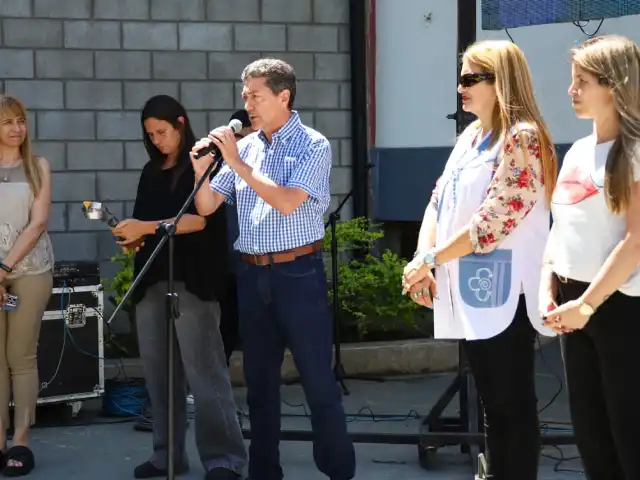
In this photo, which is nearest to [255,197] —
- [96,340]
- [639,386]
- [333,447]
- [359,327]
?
[333,447]

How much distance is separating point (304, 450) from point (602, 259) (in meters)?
2.79

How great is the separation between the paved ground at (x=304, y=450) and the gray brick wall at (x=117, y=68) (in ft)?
7.29

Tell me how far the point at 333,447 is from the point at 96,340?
2.37m

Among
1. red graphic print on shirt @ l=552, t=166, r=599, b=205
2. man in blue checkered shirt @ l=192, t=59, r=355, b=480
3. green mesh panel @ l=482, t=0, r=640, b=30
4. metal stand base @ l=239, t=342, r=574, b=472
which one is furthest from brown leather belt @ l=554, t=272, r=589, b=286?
green mesh panel @ l=482, t=0, r=640, b=30

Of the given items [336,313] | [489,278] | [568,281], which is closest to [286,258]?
[489,278]

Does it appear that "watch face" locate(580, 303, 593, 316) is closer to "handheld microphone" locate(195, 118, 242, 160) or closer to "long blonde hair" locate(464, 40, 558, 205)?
"long blonde hair" locate(464, 40, 558, 205)

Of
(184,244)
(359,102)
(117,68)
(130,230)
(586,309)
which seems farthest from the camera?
(359,102)

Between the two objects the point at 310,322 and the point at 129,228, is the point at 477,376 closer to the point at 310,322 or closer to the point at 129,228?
the point at 310,322

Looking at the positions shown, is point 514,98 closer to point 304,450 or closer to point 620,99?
point 620,99

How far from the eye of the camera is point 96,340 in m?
6.62

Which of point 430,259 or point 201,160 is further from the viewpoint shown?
point 201,160

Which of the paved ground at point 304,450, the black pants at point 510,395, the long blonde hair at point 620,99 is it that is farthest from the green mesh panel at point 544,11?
the black pants at point 510,395

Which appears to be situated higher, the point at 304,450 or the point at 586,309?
the point at 586,309

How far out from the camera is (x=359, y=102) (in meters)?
9.04
